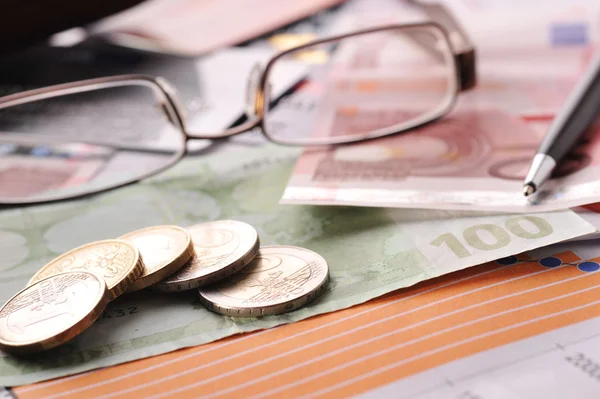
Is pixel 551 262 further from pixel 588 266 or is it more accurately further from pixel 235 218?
pixel 235 218

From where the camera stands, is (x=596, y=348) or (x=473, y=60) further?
(x=473, y=60)

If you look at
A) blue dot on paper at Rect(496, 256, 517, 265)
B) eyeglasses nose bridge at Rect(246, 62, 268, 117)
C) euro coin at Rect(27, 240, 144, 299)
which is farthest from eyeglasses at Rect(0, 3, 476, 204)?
blue dot on paper at Rect(496, 256, 517, 265)

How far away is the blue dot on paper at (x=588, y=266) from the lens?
1.60 ft

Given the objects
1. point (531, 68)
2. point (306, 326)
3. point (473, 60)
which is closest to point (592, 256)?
point (306, 326)

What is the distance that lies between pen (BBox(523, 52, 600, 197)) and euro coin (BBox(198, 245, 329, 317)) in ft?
0.65

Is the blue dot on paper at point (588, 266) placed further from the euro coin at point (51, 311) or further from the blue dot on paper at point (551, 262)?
the euro coin at point (51, 311)

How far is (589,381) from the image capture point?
39cm

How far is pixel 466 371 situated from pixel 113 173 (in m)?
0.47

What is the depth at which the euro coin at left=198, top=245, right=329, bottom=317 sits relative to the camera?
470 millimetres

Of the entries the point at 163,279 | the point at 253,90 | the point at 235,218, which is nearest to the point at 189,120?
the point at 253,90

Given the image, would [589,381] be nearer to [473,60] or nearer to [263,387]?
[263,387]

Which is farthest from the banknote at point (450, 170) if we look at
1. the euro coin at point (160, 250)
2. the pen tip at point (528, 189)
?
the euro coin at point (160, 250)

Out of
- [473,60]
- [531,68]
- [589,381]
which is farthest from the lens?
[531,68]

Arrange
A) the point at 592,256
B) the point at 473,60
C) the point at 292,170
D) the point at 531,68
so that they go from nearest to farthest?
the point at 592,256 → the point at 292,170 → the point at 473,60 → the point at 531,68
